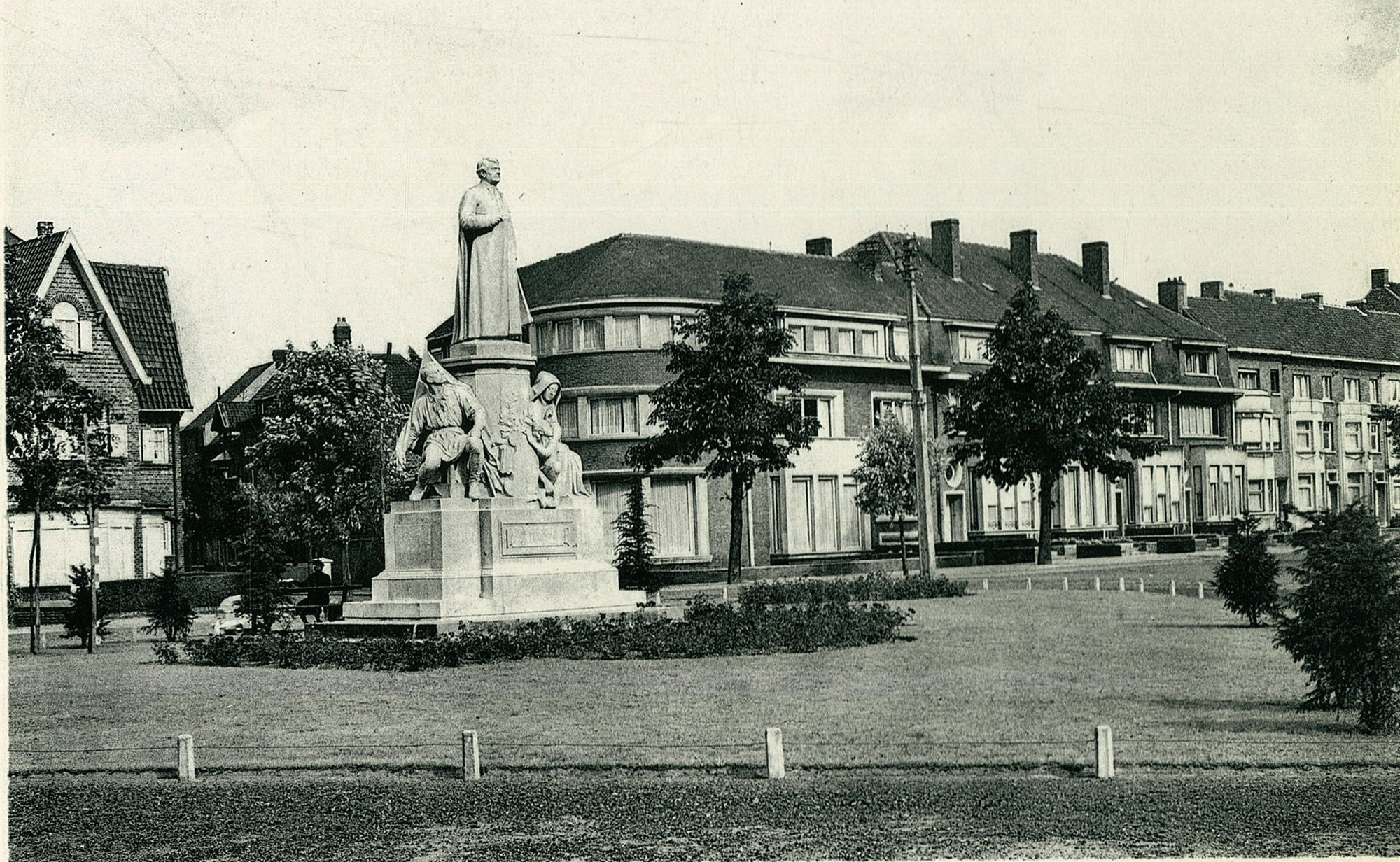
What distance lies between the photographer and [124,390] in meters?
42.3

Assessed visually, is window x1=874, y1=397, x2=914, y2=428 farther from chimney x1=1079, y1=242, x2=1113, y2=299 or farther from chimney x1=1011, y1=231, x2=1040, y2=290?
chimney x1=1079, y1=242, x2=1113, y2=299

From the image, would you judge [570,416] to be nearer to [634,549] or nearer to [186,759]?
[634,549]

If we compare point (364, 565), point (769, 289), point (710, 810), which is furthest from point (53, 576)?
point (710, 810)

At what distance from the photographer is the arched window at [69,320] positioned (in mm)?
39250

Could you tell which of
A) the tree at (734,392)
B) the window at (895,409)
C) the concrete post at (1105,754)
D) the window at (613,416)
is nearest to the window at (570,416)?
the window at (613,416)

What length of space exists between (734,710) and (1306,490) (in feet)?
195

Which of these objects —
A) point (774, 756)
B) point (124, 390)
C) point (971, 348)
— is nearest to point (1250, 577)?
point (774, 756)

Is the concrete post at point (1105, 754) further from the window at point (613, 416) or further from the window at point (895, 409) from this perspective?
the window at point (895, 409)

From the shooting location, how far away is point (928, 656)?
18.6 metres

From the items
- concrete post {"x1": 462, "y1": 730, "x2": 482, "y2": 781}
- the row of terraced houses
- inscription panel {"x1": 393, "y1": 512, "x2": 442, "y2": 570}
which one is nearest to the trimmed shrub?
inscription panel {"x1": 393, "y1": 512, "x2": 442, "y2": 570}

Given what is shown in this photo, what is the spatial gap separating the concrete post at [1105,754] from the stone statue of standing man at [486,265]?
13.1 metres

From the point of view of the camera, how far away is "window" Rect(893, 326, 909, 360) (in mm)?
Answer: 55781

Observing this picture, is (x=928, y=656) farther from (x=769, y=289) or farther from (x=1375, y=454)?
(x=1375, y=454)

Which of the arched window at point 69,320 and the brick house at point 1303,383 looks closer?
the arched window at point 69,320
